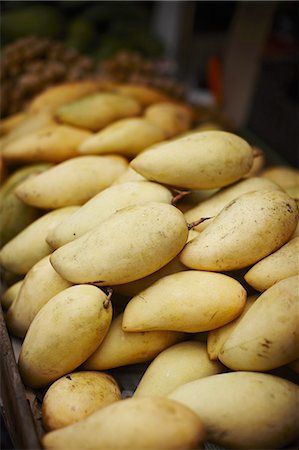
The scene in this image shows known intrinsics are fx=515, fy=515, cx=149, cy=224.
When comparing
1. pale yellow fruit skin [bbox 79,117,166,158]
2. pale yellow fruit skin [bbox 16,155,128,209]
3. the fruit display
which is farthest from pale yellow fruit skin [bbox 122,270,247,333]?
pale yellow fruit skin [bbox 79,117,166,158]

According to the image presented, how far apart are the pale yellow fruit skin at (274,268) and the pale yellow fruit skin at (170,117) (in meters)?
0.65

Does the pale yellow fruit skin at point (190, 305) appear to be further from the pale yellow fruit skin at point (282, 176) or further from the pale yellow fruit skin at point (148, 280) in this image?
the pale yellow fruit skin at point (282, 176)

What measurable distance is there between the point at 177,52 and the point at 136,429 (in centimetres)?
271

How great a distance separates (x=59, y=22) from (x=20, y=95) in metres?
1.03

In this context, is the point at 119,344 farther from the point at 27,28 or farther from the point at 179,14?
the point at 179,14

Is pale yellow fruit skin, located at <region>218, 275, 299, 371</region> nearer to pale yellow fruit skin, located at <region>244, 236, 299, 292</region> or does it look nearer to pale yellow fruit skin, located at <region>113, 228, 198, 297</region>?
pale yellow fruit skin, located at <region>244, 236, 299, 292</region>

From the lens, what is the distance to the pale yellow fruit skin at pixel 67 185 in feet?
3.77

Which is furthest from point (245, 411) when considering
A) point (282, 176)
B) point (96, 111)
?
point (96, 111)

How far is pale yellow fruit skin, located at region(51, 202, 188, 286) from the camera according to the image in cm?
85

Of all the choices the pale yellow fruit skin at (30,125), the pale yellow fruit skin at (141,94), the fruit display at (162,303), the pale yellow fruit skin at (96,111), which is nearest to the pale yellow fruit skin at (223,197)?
the fruit display at (162,303)

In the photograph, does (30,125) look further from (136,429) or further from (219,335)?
(136,429)

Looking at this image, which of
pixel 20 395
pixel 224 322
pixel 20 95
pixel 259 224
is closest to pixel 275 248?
pixel 259 224

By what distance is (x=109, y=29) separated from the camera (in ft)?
9.60

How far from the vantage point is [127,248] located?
0.85m
